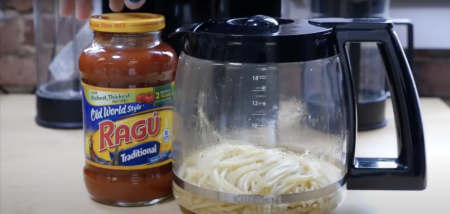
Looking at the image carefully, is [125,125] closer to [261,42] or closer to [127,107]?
[127,107]

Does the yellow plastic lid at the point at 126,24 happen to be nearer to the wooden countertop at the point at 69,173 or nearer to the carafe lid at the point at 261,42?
the carafe lid at the point at 261,42

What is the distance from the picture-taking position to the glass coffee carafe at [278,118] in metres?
0.56

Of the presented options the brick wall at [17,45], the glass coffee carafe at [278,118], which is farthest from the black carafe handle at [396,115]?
the brick wall at [17,45]

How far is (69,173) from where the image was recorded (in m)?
0.75

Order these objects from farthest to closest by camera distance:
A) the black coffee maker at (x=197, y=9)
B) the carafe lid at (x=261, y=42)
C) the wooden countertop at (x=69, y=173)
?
the black coffee maker at (x=197, y=9), the wooden countertop at (x=69, y=173), the carafe lid at (x=261, y=42)

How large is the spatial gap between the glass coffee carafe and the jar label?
3cm

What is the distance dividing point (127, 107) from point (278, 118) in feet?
0.56

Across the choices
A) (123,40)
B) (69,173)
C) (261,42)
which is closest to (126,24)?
(123,40)

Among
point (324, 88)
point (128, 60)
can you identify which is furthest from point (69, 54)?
point (324, 88)

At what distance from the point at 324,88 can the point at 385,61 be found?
71 millimetres

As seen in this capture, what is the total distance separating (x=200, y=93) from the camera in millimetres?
623

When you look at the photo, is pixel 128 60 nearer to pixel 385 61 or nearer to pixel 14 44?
pixel 385 61

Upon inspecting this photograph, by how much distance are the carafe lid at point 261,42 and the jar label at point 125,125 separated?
77mm

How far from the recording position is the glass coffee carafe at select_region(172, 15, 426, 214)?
56cm
